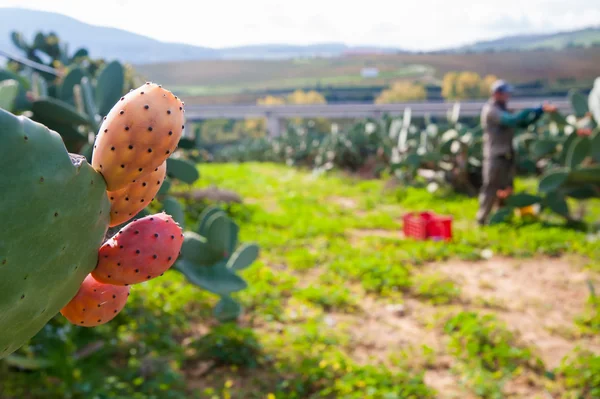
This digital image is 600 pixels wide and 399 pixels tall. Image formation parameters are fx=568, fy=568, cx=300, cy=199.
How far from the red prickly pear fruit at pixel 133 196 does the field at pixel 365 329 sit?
5.84 feet

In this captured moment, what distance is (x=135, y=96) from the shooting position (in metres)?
0.80

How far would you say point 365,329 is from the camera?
3326 millimetres

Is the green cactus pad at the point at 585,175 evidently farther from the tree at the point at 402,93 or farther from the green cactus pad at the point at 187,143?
the tree at the point at 402,93

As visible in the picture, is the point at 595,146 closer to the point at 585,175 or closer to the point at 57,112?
the point at 585,175

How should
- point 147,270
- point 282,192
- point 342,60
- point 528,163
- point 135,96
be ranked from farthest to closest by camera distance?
point 342,60 < point 282,192 < point 528,163 < point 147,270 < point 135,96

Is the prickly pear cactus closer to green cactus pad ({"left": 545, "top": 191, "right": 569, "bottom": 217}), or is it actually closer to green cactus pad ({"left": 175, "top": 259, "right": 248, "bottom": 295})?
green cactus pad ({"left": 175, "top": 259, "right": 248, "bottom": 295})

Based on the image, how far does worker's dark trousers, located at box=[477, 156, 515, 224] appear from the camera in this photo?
5.30 meters

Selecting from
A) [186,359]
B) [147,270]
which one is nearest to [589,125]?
[186,359]

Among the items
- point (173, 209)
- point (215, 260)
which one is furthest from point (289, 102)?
point (173, 209)

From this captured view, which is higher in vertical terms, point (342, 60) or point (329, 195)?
point (342, 60)

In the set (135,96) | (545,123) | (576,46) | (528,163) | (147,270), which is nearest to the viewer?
(135,96)

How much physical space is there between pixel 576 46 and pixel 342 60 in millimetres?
8278

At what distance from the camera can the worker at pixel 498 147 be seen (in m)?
5.04

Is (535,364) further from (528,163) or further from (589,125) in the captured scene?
(528,163)
